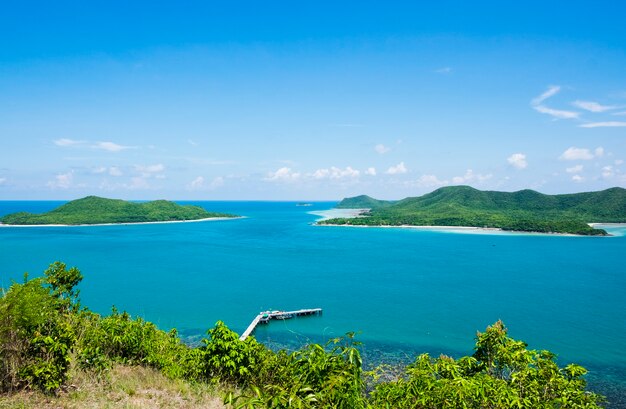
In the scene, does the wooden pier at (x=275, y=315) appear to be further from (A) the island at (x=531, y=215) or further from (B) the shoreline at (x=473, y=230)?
(A) the island at (x=531, y=215)

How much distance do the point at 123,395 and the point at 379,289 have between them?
4032 cm

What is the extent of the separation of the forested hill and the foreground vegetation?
150m

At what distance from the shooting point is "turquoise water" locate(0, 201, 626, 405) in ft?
103

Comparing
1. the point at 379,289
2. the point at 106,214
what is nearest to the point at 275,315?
the point at 379,289

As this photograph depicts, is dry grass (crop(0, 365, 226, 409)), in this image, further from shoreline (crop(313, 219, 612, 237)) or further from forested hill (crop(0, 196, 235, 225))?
forested hill (crop(0, 196, 235, 225))

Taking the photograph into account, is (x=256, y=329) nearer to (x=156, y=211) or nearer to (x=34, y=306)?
(x=34, y=306)

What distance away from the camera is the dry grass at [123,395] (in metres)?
8.85

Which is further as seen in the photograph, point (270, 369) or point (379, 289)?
point (379, 289)

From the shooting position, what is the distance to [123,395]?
1026 centimetres

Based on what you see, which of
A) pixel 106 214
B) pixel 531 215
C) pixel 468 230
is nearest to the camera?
pixel 468 230

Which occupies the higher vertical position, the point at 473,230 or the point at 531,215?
the point at 531,215

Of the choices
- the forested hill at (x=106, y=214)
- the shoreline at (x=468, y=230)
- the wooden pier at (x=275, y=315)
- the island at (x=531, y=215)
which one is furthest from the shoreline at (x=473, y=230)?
the wooden pier at (x=275, y=315)

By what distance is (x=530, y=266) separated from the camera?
211ft

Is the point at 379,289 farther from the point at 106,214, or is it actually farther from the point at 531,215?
the point at 531,215
